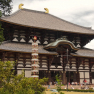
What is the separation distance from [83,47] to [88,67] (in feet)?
13.8

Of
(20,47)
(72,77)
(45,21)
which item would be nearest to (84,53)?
(72,77)

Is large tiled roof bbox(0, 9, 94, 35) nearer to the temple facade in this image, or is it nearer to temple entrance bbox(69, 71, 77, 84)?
the temple facade

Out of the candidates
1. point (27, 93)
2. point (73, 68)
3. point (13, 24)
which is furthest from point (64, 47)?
point (27, 93)

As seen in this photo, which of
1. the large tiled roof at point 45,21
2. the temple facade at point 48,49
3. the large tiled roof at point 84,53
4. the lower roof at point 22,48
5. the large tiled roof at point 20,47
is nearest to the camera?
the lower roof at point 22,48

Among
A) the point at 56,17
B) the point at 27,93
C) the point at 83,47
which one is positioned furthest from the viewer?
the point at 56,17

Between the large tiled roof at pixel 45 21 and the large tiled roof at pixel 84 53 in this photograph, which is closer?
the large tiled roof at pixel 84 53

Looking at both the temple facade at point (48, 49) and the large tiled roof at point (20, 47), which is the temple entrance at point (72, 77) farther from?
the large tiled roof at point (20, 47)

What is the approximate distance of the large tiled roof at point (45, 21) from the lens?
3189 cm

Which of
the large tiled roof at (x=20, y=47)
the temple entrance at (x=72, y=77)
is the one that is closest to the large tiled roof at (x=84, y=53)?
the temple entrance at (x=72, y=77)

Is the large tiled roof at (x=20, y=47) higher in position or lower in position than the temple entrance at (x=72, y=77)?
higher

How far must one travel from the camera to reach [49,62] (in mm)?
28875

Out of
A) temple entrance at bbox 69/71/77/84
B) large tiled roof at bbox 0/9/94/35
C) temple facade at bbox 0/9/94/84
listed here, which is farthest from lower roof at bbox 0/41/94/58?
large tiled roof at bbox 0/9/94/35

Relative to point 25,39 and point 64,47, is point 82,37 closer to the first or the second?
point 64,47

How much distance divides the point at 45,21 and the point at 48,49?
7554 millimetres
